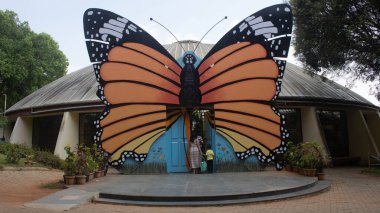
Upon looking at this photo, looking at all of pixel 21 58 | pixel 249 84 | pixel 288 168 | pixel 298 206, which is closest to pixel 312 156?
pixel 288 168

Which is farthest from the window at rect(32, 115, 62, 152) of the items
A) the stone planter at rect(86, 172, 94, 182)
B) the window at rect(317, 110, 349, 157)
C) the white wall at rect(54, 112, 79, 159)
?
the window at rect(317, 110, 349, 157)

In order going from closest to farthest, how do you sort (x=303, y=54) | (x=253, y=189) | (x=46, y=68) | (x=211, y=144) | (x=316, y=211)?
(x=316, y=211)
(x=253, y=189)
(x=211, y=144)
(x=303, y=54)
(x=46, y=68)

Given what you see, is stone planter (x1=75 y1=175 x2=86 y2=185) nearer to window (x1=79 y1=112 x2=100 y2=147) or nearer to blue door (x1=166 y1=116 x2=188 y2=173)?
blue door (x1=166 y1=116 x2=188 y2=173)

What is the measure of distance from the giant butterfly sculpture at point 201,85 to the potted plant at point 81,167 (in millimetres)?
1627

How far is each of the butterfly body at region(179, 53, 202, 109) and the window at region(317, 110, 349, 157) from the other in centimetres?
720

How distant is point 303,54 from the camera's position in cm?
1559

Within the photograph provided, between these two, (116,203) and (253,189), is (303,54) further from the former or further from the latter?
(116,203)

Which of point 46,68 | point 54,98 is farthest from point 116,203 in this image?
point 46,68

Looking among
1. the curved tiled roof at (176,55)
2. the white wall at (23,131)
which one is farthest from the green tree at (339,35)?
the white wall at (23,131)

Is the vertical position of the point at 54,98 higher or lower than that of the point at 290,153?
higher

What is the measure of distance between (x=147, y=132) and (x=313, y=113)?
25.0 feet

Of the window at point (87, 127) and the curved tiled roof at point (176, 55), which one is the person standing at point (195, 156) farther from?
the window at point (87, 127)

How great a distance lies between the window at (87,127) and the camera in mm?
16078

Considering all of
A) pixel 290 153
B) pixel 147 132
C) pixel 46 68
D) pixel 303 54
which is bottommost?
pixel 290 153
